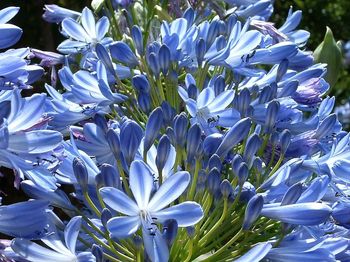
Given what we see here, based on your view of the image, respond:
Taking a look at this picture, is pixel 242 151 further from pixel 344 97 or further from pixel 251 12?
pixel 344 97

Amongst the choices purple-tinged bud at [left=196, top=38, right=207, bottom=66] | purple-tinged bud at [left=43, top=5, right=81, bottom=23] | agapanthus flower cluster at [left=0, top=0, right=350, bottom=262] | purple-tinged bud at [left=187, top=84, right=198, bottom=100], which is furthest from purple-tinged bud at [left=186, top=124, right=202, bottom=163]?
purple-tinged bud at [left=43, top=5, right=81, bottom=23]

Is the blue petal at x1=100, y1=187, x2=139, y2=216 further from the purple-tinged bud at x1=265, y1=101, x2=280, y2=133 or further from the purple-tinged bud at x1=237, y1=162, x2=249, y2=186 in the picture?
the purple-tinged bud at x1=265, y1=101, x2=280, y2=133

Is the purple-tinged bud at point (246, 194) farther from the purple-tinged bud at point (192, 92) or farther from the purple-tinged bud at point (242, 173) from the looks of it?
the purple-tinged bud at point (192, 92)

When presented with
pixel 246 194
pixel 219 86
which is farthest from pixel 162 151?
pixel 219 86

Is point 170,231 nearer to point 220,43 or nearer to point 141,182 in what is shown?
point 141,182

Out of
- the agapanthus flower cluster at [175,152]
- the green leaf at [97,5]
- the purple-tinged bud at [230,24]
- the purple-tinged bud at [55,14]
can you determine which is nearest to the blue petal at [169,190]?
the agapanthus flower cluster at [175,152]

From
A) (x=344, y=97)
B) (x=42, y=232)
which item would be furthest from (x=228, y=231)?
(x=344, y=97)
